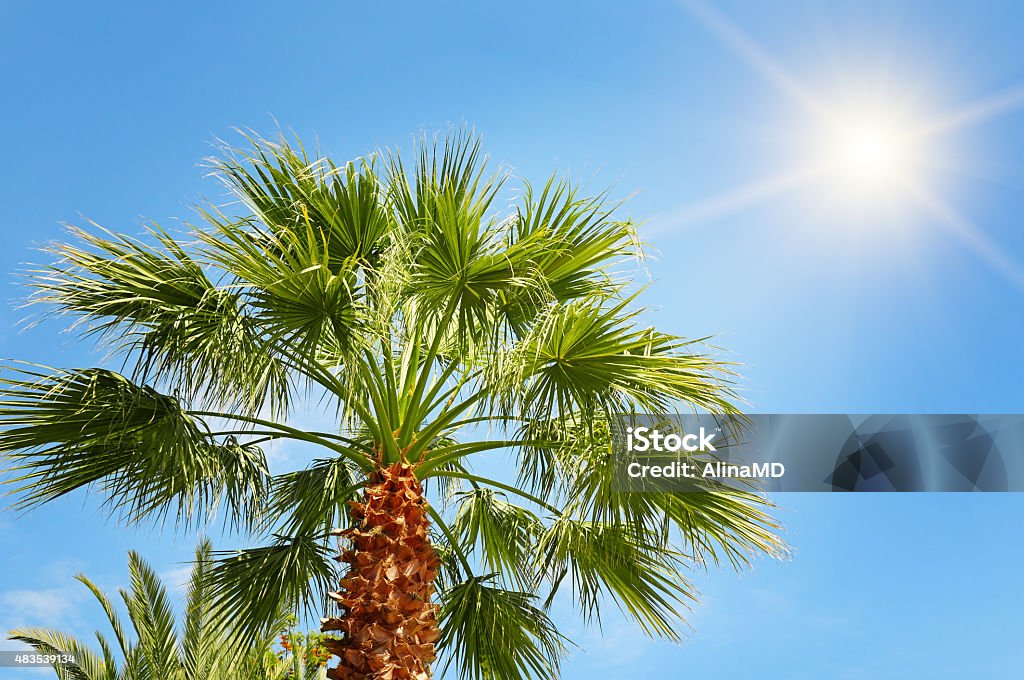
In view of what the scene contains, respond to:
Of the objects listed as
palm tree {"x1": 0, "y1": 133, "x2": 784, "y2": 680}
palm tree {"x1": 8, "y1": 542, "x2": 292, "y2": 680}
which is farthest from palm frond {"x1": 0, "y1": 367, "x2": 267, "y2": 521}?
palm tree {"x1": 8, "y1": 542, "x2": 292, "y2": 680}

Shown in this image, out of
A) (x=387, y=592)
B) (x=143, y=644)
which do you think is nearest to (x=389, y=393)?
(x=387, y=592)

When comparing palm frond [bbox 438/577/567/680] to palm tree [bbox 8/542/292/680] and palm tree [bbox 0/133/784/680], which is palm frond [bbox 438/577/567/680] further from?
palm tree [bbox 8/542/292/680]

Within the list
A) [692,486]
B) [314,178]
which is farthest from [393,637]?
[314,178]

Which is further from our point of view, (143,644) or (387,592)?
(143,644)

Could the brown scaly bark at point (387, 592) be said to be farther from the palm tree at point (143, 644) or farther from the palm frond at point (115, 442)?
the palm tree at point (143, 644)

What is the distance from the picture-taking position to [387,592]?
21.2ft

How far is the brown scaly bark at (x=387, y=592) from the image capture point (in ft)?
20.9

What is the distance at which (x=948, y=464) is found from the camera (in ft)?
27.1

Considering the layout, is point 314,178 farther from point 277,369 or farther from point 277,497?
point 277,497

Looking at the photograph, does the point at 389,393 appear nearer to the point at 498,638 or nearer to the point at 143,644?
the point at 498,638

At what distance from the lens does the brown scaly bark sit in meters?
6.38

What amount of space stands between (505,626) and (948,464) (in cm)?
435

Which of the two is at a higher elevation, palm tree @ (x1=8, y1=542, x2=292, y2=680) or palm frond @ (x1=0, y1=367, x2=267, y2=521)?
palm frond @ (x1=0, y1=367, x2=267, y2=521)

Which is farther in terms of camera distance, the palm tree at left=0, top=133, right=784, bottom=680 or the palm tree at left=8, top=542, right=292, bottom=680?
the palm tree at left=8, top=542, right=292, bottom=680
